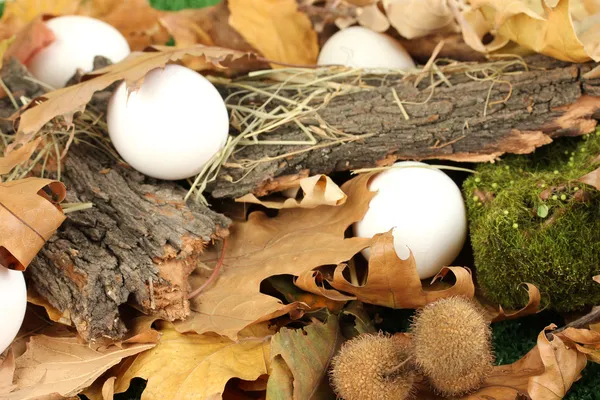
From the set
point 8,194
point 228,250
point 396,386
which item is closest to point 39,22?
point 8,194

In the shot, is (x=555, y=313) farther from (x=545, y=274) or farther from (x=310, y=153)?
(x=310, y=153)

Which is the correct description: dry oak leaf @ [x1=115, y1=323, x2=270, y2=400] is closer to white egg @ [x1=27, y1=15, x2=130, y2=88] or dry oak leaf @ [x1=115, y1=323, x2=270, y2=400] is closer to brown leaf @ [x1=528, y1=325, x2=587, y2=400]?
brown leaf @ [x1=528, y1=325, x2=587, y2=400]

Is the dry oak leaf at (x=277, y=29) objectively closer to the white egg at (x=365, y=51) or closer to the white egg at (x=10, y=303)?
the white egg at (x=365, y=51)

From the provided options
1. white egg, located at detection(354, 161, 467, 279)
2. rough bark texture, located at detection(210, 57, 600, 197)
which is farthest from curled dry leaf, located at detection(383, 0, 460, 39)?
white egg, located at detection(354, 161, 467, 279)

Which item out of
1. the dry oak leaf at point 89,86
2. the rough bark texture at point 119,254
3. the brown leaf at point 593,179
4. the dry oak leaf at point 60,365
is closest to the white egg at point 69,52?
the dry oak leaf at point 89,86

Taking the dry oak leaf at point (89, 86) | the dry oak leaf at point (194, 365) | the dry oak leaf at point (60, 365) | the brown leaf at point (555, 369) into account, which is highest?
the dry oak leaf at point (89, 86)

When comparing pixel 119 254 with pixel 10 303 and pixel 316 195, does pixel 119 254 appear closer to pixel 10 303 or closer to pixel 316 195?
pixel 10 303
